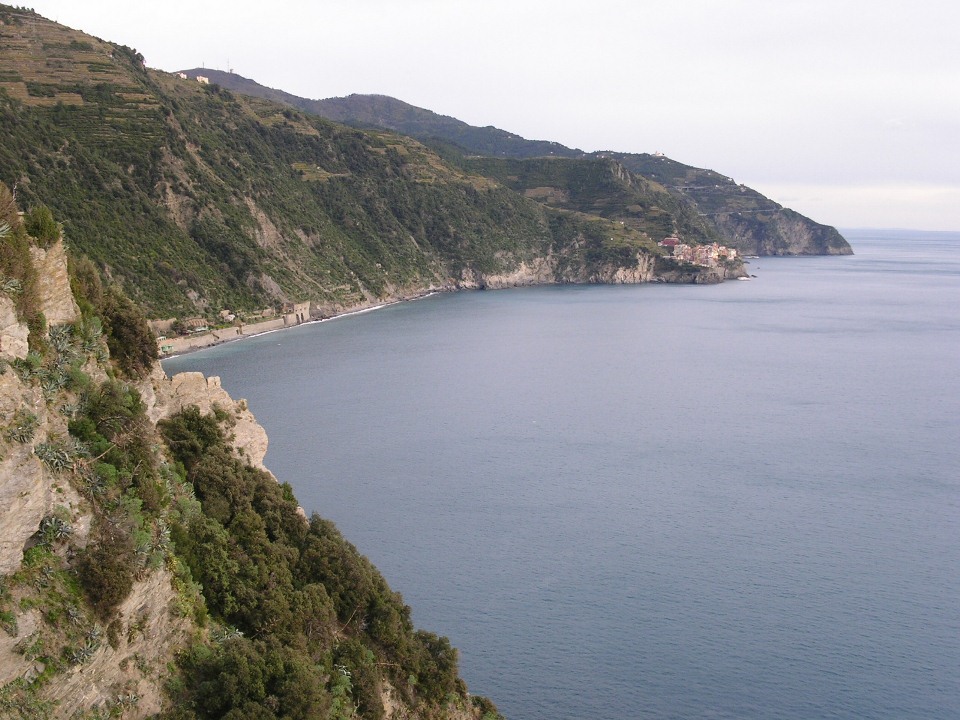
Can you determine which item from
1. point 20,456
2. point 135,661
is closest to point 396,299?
point 135,661

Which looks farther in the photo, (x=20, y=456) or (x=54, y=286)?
(x=54, y=286)

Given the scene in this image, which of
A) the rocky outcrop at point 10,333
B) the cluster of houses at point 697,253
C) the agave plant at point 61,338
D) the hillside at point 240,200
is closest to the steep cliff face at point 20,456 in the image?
the rocky outcrop at point 10,333

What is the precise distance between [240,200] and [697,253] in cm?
7526

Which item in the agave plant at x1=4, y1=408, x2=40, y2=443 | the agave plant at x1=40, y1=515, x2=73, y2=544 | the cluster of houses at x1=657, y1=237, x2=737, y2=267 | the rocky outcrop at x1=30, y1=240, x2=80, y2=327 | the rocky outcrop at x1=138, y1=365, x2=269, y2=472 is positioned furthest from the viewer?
the cluster of houses at x1=657, y1=237, x2=737, y2=267

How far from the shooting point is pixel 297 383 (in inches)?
2050

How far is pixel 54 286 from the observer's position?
12422 mm

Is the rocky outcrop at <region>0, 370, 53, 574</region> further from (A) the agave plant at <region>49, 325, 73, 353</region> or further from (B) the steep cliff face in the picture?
(A) the agave plant at <region>49, 325, 73, 353</region>

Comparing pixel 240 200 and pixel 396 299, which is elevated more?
pixel 240 200

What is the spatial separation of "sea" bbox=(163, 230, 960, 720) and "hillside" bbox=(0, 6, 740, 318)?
36.5 ft

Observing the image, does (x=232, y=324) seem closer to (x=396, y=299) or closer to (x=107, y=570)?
(x=396, y=299)

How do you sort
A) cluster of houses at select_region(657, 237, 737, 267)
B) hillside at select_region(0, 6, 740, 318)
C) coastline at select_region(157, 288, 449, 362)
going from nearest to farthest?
coastline at select_region(157, 288, 449, 362)
hillside at select_region(0, 6, 740, 318)
cluster of houses at select_region(657, 237, 737, 267)

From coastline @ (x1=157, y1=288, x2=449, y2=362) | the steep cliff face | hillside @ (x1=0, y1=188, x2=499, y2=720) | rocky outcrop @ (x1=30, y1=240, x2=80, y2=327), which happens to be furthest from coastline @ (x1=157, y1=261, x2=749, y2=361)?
the steep cliff face

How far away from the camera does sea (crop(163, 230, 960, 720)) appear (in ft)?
69.3

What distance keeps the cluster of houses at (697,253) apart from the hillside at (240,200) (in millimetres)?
4282
